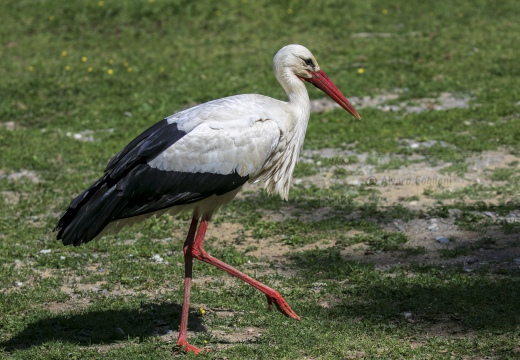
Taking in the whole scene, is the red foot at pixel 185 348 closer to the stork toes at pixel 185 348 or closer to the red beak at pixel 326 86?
the stork toes at pixel 185 348

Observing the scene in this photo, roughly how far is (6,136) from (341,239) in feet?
17.2

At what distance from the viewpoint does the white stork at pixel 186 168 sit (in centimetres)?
514

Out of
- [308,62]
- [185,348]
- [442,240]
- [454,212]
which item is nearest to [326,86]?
→ [308,62]

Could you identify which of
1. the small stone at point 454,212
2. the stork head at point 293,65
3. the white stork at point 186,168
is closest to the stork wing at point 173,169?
the white stork at point 186,168

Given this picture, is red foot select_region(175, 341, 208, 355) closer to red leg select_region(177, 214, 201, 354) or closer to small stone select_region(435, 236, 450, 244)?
red leg select_region(177, 214, 201, 354)

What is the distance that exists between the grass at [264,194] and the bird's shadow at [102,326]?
0.02 meters

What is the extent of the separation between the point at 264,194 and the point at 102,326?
3103 millimetres

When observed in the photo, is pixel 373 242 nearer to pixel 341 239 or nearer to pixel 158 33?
pixel 341 239

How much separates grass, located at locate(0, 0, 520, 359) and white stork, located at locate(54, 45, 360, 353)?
582mm

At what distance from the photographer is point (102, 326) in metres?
5.37

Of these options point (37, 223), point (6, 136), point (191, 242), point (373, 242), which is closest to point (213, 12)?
point (6, 136)

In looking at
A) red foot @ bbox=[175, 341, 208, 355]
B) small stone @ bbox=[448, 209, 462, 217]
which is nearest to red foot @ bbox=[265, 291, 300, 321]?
red foot @ bbox=[175, 341, 208, 355]

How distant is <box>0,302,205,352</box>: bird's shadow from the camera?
5215mm

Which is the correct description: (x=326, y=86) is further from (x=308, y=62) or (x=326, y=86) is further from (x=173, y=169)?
(x=173, y=169)
